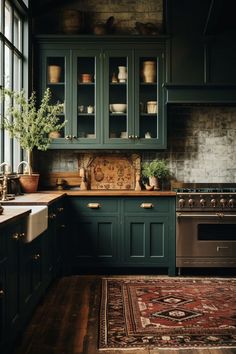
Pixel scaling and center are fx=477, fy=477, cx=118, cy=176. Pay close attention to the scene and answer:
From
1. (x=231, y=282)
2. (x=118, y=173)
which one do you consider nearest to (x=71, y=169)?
(x=118, y=173)

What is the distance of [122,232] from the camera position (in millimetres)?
5270

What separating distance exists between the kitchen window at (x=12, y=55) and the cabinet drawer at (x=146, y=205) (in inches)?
53.0

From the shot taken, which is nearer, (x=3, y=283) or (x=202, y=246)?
(x=3, y=283)

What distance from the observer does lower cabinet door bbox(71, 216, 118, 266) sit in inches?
207

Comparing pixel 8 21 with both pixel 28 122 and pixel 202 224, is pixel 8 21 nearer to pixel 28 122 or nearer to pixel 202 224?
pixel 28 122

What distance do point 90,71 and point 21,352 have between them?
11.6 ft

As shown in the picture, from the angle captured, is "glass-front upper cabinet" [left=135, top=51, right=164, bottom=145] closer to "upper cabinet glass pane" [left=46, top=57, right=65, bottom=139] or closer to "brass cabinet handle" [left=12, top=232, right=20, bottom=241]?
"upper cabinet glass pane" [left=46, top=57, right=65, bottom=139]

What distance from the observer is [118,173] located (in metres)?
5.95

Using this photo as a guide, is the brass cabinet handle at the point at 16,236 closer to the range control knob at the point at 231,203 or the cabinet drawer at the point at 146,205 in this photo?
the cabinet drawer at the point at 146,205

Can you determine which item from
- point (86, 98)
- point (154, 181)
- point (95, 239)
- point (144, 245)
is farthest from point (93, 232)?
point (86, 98)

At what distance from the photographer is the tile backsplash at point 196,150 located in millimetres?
5973

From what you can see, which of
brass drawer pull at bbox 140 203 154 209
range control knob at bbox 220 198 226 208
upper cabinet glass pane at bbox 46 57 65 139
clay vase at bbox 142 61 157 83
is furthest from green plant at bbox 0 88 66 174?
range control knob at bbox 220 198 226 208

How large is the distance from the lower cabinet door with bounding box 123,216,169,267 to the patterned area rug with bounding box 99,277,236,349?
218 mm

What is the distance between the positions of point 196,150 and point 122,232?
1503mm
